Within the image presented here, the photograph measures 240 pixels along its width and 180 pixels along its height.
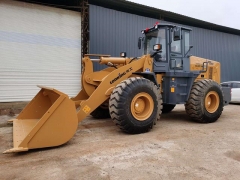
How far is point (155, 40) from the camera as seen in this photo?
643cm

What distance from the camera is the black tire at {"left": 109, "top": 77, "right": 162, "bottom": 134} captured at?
470 cm

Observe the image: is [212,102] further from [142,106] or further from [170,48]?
[142,106]

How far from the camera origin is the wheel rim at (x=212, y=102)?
21.0ft

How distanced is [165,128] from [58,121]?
288 centimetres

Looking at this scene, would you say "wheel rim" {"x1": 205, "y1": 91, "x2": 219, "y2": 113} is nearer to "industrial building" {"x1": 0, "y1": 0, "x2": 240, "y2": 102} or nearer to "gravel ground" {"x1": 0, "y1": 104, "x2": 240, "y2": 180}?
"gravel ground" {"x1": 0, "y1": 104, "x2": 240, "y2": 180}

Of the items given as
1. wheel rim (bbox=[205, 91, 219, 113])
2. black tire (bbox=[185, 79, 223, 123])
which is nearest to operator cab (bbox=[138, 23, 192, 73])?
black tire (bbox=[185, 79, 223, 123])

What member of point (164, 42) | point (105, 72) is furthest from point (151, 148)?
point (164, 42)

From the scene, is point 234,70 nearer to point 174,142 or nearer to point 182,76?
point 182,76

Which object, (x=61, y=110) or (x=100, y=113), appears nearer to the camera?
(x=61, y=110)

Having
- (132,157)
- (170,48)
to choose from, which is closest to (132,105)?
(132,157)

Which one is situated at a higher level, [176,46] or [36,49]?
[36,49]

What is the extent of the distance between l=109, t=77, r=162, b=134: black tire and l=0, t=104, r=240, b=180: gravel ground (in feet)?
0.79

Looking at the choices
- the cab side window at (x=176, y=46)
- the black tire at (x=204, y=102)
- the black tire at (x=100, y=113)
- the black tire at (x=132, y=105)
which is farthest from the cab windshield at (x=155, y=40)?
the black tire at (x=100, y=113)

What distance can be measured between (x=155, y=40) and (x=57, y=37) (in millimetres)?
6212
